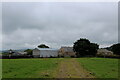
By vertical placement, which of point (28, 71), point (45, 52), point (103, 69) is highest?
point (28, 71)

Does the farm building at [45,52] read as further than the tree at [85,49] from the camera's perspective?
Yes

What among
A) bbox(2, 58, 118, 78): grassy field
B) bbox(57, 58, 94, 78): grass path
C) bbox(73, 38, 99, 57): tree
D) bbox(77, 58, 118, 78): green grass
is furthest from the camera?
bbox(73, 38, 99, 57): tree

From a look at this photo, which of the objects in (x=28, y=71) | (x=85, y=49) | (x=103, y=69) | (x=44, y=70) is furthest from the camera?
(x=85, y=49)

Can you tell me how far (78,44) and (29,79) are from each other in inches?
2383

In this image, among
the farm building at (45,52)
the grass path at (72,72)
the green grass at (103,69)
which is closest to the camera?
the grass path at (72,72)

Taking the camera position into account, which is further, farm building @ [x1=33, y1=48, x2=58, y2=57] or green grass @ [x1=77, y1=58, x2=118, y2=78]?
farm building @ [x1=33, y1=48, x2=58, y2=57]

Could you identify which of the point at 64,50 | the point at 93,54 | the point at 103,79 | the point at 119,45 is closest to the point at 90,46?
the point at 93,54

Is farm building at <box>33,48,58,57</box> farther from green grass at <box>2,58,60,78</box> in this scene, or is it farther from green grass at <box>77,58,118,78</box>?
green grass at <box>2,58,60,78</box>

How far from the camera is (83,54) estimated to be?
68.0 metres

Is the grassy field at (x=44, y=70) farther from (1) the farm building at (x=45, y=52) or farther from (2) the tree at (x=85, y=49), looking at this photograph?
(1) the farm building at (x=45, y=52)

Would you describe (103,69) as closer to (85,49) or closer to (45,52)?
(85,49)

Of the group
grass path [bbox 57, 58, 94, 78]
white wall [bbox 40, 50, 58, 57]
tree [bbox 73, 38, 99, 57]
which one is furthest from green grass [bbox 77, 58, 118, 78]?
white wall [bbox 40, 50, 58, 57]

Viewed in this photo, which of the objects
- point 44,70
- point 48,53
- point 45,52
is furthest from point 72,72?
point 48,53

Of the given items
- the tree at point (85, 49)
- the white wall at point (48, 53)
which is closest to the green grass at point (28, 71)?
the tree at point (85, 49)
